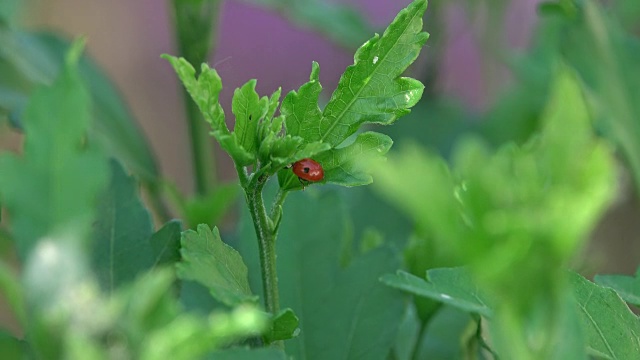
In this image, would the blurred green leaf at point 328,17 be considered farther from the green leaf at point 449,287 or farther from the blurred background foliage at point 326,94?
the green leaf at point 449,287

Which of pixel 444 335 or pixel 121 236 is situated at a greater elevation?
pixel 121 236

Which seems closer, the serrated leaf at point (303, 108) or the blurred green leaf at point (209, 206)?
the serrated leaf at point (303, 108)

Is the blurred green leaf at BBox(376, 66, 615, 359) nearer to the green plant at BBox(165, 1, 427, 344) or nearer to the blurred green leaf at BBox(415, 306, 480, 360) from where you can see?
the green plant at BBox(165, 1, 427, 344)

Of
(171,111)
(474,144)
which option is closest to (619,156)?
(474,144)

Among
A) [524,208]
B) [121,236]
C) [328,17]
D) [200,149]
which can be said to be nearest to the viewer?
[524,208]

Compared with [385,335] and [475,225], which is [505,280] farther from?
[385,335]

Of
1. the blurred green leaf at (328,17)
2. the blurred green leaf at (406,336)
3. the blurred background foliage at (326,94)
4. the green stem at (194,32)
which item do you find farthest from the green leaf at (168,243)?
the blurred green leaf at (328,17)

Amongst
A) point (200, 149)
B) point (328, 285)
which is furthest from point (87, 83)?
point (328, 285)

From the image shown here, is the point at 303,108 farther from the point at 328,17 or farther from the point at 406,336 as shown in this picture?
the point at 328,17
